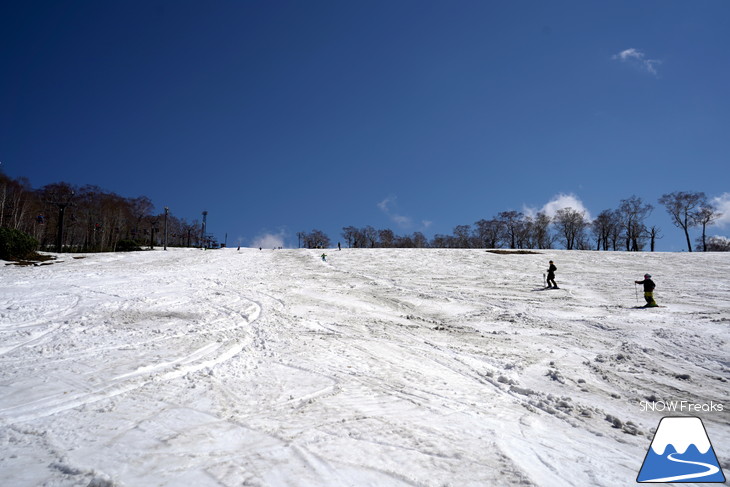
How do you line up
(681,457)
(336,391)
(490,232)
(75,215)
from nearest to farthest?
1. (681,457)
2. (336,391)
3. (75,215)
4. (490,232)

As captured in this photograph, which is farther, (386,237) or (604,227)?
(386,237)

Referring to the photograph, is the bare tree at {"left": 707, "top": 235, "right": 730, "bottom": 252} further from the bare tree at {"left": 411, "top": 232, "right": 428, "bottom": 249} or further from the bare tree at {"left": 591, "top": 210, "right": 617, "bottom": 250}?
the bare tree at {"left": 411, "top": 232, "right": 428, "bottom": 249}

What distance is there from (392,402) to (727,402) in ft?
15.0

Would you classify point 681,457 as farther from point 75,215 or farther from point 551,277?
point 75,215

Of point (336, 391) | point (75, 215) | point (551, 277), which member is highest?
point (75, 215)

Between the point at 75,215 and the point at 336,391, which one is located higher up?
the point at 75,215

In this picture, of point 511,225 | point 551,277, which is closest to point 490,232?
point 511,225

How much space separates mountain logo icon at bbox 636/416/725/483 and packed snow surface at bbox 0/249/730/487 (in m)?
0.11

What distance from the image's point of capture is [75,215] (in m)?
49.8

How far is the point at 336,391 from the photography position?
14.0ft

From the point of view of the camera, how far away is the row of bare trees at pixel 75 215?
40.6 metres

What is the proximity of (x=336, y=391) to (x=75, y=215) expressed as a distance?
206 feet

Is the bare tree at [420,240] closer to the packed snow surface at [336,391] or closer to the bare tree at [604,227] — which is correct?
the bare tree at [604,227]

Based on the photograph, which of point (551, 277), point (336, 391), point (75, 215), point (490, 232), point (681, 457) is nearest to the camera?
point (681, 457)
